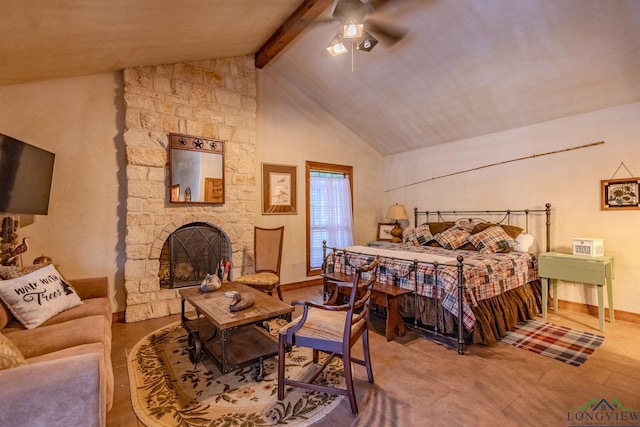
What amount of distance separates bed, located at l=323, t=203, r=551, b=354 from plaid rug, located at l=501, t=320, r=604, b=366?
15cm

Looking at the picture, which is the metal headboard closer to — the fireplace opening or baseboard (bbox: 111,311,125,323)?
the fireplace opening

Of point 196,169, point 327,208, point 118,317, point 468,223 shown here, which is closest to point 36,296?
point 118,317

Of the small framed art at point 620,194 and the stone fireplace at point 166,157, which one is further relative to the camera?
the stone fireplace at point 166,157

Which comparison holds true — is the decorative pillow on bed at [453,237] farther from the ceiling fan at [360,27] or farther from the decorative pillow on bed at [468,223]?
the ceiling fan at [360,27]

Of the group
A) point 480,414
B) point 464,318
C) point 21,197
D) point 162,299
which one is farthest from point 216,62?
point 480,414

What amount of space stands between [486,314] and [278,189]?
331cm

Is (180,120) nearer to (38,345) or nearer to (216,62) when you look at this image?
(216,62)

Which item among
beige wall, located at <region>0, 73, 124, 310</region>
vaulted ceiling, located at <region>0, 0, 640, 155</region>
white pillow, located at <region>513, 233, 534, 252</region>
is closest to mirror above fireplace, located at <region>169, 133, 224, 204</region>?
beige wall, located at <region>0, 73, 124, 310</region>

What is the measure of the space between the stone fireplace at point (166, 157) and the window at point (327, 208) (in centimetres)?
118

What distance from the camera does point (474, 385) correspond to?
224 centimetres

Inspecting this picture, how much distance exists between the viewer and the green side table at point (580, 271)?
3.16m

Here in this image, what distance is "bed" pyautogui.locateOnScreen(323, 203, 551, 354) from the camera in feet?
9.43

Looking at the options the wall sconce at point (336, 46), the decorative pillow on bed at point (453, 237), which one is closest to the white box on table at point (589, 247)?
the decorative pillow on bed at point (453, 237)

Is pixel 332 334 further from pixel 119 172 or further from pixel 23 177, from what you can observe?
pixel 119 172
